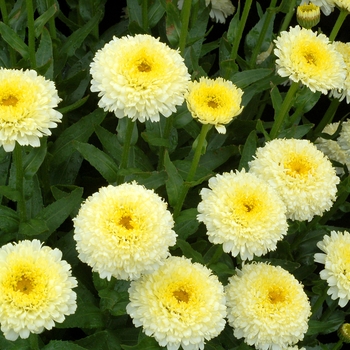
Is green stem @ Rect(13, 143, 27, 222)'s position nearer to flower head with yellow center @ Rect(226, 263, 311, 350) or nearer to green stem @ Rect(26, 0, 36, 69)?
green stem @ Rect(26, 0, 36, 69)

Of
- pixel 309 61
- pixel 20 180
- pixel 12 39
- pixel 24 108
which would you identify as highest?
pixel 309 61

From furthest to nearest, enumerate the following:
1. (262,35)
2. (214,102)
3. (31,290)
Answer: (262,35), (214,102), (31,290)

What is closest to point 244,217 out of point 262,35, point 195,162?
point 195,162

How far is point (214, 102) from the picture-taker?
4.05 feet

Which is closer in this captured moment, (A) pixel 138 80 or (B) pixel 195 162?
(A) pixel 138 80

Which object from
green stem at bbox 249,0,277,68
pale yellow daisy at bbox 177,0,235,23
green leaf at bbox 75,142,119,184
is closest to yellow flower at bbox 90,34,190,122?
green leaf at bbox 75,142,119,184

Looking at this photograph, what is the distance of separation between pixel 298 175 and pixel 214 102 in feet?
0.81

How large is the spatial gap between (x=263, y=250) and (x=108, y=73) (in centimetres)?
48

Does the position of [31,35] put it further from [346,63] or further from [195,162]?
[346,63]

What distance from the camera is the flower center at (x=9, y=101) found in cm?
116

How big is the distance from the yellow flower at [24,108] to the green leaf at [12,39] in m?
0.34

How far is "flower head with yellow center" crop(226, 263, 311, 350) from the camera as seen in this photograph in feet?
3.98

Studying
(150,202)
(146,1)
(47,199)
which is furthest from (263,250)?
(146,1)

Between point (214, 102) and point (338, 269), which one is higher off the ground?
point (214, 102)
